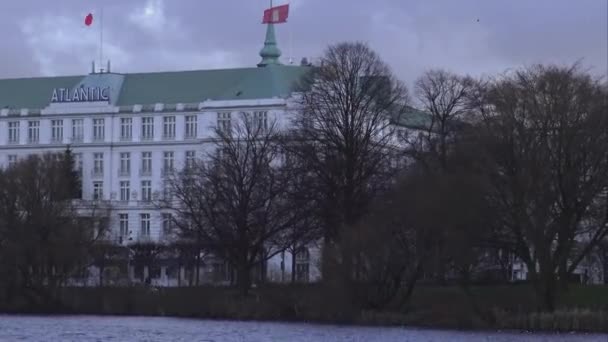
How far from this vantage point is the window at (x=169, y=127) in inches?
6860

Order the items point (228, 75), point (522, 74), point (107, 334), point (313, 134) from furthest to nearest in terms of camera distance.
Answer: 1. point (228, 75)
2. point (313, 134)
3. point (522, 74)
4. point (107, 334)

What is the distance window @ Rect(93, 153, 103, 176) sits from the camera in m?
178

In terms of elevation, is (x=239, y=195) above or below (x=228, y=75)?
below

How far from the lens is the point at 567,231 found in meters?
94.3

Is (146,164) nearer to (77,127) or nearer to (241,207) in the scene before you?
(77,127)

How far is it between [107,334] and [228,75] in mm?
91029

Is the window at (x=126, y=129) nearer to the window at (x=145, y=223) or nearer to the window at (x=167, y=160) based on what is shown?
the window at (x=167, y=160)

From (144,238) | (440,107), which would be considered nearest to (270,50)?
(144,238)

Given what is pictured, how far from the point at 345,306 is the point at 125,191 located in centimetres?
8156

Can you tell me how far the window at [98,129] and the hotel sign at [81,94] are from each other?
7.70 feet

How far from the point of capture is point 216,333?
8675 cm

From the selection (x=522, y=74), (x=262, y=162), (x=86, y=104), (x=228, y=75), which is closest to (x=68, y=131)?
(x=86, y=104)

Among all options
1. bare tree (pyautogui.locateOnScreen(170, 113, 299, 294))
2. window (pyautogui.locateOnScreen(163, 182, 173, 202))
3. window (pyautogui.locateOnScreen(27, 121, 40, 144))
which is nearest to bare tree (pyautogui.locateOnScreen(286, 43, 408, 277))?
bare tree (pyautogui.locateOnScreen(170, 113, 299, 294))

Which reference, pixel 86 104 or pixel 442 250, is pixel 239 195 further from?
pixel 86 104
